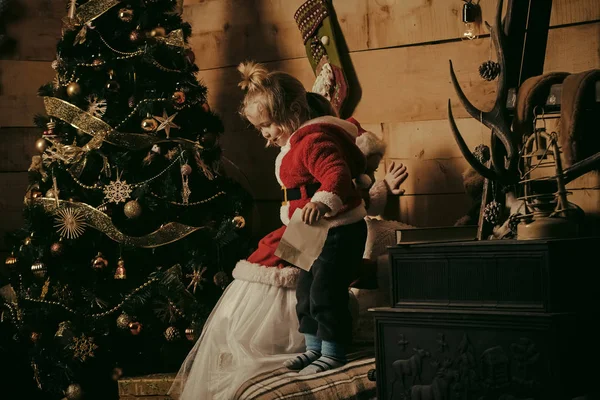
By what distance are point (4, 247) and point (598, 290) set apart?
2.79m

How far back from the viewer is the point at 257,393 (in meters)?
2.45

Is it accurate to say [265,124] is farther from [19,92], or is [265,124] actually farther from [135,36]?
[19,92]

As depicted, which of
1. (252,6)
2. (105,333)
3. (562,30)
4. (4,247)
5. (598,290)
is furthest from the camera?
(4,247)

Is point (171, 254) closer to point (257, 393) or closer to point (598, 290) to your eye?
point (257, 393)

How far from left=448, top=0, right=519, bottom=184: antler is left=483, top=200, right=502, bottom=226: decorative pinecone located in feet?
0.27

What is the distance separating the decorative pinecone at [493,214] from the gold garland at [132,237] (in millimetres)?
1170

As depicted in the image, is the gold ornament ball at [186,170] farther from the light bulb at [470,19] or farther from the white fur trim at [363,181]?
the light bulb at [470,19]

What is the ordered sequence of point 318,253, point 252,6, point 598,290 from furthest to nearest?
1. point 252,6
2. point 318,253
3. point 598,290

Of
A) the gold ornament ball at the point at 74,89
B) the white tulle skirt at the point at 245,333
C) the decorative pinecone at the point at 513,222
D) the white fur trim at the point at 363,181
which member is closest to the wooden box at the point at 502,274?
the decorative pinecone at the point at 513,222

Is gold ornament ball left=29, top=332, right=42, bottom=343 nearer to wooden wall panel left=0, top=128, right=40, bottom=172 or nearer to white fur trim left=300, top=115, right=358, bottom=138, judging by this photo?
wooden wall panel left=0, top=128, right=40, bottom=172

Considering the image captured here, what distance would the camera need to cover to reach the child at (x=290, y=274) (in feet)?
8.63

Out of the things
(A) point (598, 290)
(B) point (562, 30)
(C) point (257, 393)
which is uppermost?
(B) point (562, 30)

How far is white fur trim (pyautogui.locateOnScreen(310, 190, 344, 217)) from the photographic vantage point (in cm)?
257

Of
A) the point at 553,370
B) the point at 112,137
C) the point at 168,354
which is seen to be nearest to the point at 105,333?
the point at 168,354
